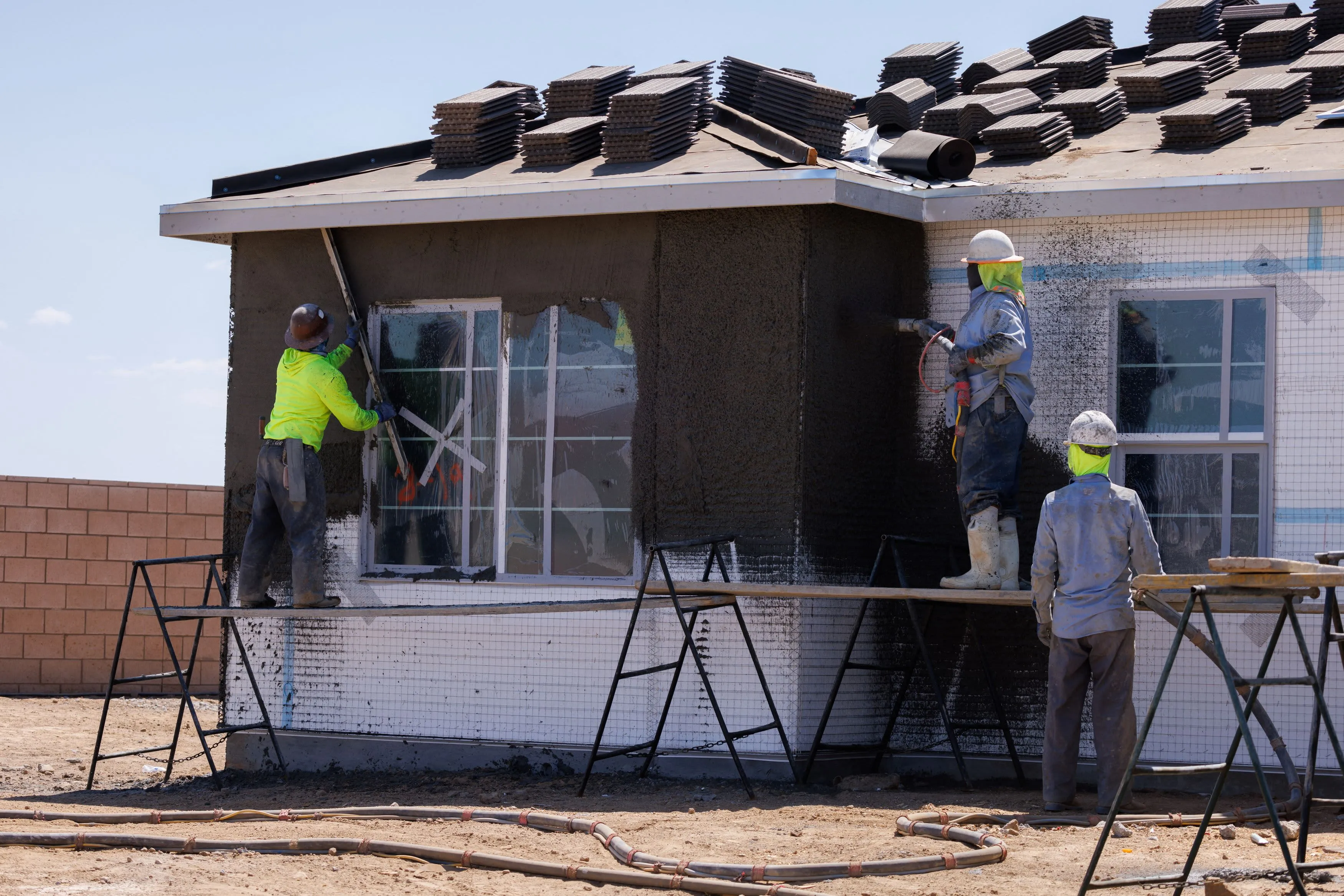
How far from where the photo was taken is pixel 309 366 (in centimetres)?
945

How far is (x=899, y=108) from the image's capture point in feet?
36.4

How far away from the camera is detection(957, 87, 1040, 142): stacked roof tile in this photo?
10.4 m

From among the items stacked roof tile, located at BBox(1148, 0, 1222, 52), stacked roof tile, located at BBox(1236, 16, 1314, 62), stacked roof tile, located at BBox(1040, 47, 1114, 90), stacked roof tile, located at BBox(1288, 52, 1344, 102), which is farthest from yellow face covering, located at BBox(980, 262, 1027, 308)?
stacked roof tile, located at BBox(1148, 0, 1222, 52)

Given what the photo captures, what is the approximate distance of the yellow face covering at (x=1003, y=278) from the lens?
27.3 ft

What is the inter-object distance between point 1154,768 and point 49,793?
6.53 m

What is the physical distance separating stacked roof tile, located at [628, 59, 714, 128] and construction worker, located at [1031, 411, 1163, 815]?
12.4 ft

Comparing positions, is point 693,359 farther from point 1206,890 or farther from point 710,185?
point 1206,890

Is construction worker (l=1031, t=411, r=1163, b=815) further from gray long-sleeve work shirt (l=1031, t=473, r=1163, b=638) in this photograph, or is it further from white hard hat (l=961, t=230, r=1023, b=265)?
white hard hat (l=961, t=230, r=1023, b=265)

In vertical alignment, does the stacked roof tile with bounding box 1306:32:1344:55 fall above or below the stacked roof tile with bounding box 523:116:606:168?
above

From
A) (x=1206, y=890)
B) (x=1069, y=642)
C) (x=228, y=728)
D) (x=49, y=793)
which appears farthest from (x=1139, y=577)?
(x=49, y=793)

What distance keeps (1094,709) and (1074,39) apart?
6757 mm

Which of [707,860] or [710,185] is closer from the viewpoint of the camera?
[707,860]

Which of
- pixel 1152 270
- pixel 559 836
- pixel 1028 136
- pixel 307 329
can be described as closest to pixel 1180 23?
pixel 1028 136

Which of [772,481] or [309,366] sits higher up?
[309,366]
